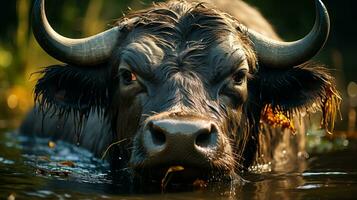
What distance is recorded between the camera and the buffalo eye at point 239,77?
675 cm

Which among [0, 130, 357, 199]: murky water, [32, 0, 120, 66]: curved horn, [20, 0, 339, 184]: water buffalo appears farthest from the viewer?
[32, 0, 120, 66]: curved horn

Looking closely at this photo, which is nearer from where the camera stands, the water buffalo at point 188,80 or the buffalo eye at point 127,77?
the water buffalo at point 188,80

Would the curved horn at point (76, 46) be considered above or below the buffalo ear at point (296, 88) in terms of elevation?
above

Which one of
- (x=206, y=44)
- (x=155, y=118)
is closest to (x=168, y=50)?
(x=206, y=44)

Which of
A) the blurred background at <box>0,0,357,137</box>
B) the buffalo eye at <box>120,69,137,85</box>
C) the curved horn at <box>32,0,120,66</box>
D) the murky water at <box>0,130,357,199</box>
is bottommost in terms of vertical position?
the murky water at <box>0,130,357,199</box>

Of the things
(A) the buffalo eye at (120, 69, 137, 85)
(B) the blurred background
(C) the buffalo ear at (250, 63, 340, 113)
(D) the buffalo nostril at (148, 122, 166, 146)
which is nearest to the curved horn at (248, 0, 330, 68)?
(C) the buffalo ear at (250, 63, 340, 113)

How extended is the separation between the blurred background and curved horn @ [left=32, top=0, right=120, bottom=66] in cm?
233

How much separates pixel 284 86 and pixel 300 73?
0.17m

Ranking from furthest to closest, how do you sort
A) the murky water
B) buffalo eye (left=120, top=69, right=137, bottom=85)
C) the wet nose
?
1. buffalo eye (left=120, top=69, right=137, bottom=85)
2. the murky water
3. the wet nose

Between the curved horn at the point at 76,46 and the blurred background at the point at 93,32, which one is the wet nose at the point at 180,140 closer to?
the curved horn at the point at 76,46

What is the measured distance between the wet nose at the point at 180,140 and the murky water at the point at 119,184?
0.32 meters

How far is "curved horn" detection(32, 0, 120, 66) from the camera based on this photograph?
22.9 ft

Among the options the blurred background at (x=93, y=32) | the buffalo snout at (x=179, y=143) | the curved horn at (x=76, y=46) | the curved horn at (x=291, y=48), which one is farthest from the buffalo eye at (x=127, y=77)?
the blurred background at (x=93, y=32)

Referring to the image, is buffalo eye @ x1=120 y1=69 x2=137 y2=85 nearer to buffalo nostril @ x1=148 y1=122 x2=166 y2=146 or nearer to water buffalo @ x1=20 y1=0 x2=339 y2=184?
water buffalo @ x1=20 y1=0 x2=339 y2=184
